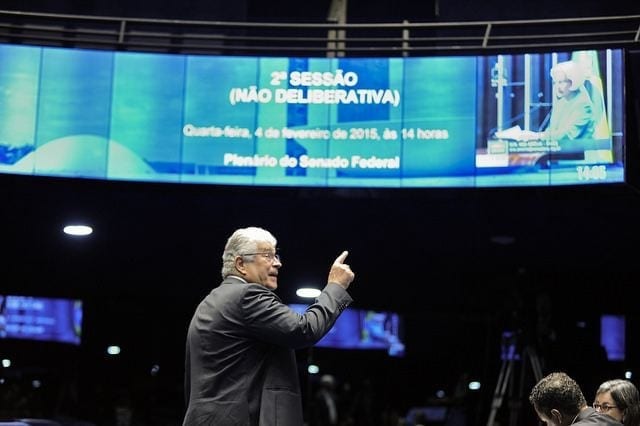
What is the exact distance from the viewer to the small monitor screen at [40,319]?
51.8 ft

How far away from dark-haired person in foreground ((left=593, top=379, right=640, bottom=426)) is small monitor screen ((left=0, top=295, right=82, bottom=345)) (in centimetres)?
1103

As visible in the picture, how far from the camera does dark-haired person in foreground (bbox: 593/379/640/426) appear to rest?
6066 mm

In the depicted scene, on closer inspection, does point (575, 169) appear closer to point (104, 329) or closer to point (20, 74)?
point (20, 74)

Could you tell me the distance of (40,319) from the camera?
52.6 feet

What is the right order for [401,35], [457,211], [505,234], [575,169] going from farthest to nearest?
[401,35] < [505,234] < [457,211] < [575,169]

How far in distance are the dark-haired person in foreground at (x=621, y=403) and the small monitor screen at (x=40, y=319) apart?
1103 centimetres

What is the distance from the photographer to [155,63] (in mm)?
11656

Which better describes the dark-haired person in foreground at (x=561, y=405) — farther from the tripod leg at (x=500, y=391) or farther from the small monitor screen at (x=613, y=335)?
the small monitor screen at (x=613, y=335)

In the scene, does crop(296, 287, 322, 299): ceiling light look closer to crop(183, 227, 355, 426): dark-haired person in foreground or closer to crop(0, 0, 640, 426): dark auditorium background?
crop(0, 0, 640, 426): dark auditorium background

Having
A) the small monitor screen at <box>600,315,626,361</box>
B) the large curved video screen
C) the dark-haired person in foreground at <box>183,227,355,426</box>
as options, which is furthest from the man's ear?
the small monitor screen at <box>600,315,626,361</box>

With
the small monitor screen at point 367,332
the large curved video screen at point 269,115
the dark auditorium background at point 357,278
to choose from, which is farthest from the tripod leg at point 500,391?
the small monitor screen at point 367,332

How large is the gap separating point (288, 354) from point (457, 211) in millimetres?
8508

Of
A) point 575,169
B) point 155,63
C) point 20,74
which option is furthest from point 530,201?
point 20,74

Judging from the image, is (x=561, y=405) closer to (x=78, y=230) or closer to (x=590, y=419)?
(x=590, y=419)
